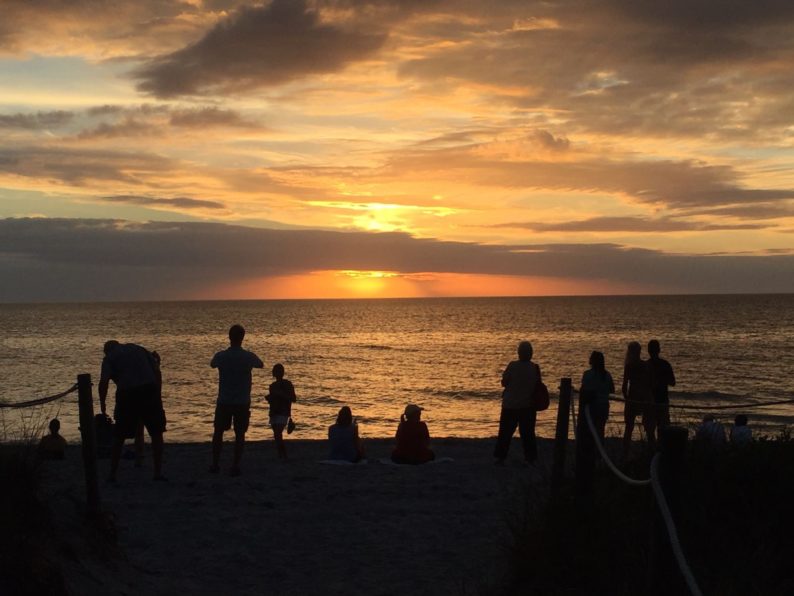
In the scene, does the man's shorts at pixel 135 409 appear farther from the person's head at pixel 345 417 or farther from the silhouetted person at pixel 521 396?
the silhouetted person at pixel 521 396

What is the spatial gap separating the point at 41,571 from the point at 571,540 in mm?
3882

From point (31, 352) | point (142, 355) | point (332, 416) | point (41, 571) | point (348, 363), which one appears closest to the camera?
point (41, 571)

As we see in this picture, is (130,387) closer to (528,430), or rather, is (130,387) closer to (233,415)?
(233,415)

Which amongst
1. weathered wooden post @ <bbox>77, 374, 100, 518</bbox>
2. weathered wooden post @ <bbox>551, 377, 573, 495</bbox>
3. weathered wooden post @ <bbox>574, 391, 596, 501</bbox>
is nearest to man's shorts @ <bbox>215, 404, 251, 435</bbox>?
weathered wooden post @ <bbox>77, 374, 100, 518</bbox>

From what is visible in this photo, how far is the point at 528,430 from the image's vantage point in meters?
12.8

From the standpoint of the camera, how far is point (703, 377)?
46.3 m

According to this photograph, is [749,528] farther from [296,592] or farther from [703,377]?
[703,377]

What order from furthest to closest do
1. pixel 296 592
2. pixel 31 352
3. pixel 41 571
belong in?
pixel 31 352, pixel 296 592, pixel 41 571

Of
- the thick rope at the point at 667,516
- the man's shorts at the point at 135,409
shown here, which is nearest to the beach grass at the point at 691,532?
the thick rope at the point at 667,516

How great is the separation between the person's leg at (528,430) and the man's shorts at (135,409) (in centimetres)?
535

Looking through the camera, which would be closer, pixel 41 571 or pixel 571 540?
pixel 41 571

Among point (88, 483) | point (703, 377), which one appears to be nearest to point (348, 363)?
point (703, 377)

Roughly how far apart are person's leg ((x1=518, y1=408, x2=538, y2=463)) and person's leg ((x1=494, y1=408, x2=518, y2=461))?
10 cm

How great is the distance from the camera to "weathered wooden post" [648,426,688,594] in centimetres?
442
